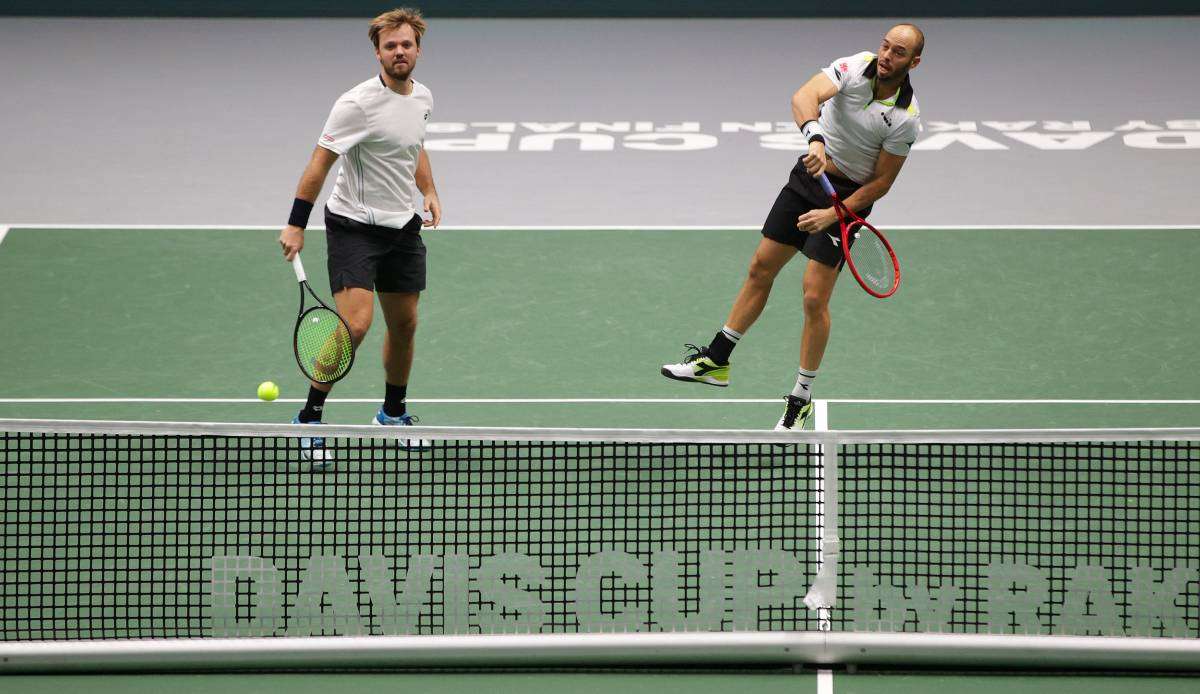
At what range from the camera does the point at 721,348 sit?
7.93 metres

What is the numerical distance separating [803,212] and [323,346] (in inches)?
87.3

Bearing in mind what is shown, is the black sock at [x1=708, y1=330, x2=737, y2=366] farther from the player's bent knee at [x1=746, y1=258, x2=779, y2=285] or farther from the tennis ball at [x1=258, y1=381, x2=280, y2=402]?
the tennis ball at [x1=258, y1=381, x2=280, y2=402]

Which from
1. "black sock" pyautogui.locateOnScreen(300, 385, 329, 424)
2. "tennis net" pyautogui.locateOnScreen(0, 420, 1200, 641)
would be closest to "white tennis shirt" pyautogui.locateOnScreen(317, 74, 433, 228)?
"black sock" pyautogui.locateOnScreen(300, 385, 329, 424)

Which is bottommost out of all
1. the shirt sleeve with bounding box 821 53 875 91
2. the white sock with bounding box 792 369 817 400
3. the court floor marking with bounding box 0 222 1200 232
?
the white sock with bounding box 792 369 817 400

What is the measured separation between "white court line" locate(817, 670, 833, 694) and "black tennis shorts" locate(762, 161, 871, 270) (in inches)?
93.9

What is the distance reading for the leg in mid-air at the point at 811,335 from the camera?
7.54 metres

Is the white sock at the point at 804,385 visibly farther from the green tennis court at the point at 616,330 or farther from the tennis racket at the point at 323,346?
the tennis racket at the point at 323,346

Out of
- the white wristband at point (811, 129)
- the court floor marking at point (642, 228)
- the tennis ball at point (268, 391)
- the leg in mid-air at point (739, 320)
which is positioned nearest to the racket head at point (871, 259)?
the leg in mid-air at point (739, 320)

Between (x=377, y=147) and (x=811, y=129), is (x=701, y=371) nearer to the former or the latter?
(x=811, y=129)

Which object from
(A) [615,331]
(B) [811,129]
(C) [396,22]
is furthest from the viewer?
(A) [615,331]

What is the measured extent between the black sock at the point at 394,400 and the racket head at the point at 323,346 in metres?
0.50

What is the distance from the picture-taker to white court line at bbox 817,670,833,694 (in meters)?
5.54

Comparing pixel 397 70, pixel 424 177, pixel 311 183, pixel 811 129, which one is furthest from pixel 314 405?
pixel 811 129

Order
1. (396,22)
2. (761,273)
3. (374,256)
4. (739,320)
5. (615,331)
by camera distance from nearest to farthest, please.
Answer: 1. (396,22)
2. (374,256)
3. (761,273)
4. (739,320)
5. (615,331)
